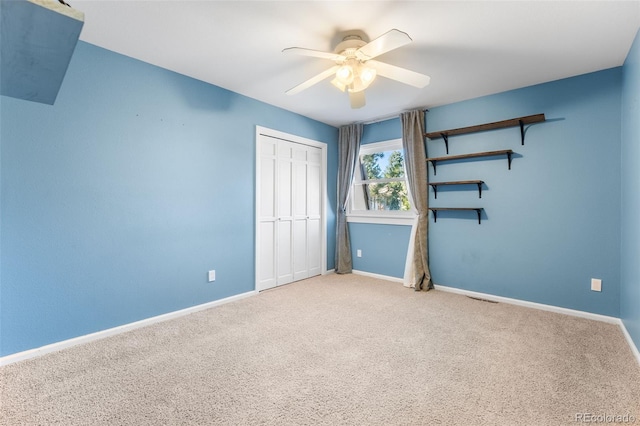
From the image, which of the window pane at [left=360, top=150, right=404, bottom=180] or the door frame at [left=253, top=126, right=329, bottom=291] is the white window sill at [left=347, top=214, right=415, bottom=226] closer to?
the door frame at [left=253, top=126, right=329, bottom=291]

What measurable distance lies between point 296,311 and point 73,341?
1835mm

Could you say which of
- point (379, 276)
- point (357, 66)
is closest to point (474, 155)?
point (357, 66)

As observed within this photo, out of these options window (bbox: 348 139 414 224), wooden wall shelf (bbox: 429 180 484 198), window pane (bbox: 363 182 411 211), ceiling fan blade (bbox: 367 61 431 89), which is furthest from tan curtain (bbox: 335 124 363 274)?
ceiling fan blade (bbox: 367 61 431 89)

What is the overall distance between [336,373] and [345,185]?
3.14 metres

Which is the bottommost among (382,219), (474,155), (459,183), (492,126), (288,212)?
(382,219)

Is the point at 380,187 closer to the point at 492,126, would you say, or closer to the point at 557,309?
the point at 492,126

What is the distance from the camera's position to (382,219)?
439cm

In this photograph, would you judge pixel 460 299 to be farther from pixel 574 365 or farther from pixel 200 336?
pixel 200 336

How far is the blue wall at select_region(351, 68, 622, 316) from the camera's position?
278cm

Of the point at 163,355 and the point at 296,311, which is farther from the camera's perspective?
the point at 296,311

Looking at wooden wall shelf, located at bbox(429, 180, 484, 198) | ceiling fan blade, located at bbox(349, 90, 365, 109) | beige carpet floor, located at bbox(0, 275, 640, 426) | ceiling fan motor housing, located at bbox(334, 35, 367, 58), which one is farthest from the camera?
wooden wall shelf, located at bbox(429, 180, 484, 198)

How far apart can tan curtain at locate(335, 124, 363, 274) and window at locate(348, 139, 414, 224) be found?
0.40 feet

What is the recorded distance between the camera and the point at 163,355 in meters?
2.14

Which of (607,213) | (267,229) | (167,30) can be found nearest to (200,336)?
(267,229)
